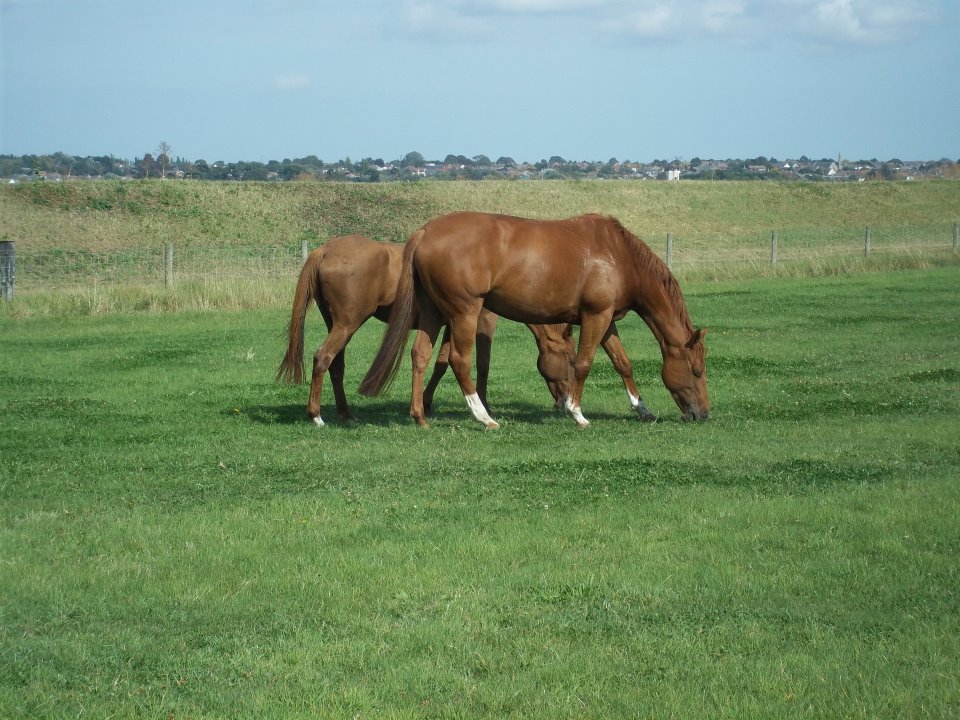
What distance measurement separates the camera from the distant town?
89812 millimetres

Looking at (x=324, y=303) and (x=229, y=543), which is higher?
(x=324, y=303)

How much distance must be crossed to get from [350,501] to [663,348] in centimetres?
463

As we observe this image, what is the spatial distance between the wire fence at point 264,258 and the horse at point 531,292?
14.9 meters

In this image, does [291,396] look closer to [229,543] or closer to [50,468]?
[50,468]

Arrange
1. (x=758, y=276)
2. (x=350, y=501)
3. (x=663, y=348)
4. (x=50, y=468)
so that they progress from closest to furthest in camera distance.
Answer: (x=350, y=501) → (x=50, y=468) → (x=663, y=348) → (x=758, y=276)

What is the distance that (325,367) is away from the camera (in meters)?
11.1

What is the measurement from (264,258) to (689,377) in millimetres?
29354

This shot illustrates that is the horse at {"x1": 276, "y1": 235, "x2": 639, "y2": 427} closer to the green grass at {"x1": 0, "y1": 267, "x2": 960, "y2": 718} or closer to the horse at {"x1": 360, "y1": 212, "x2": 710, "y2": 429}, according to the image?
the horse at {"x1": 360, "y1": 212, "x2": 710, "y2": 429}

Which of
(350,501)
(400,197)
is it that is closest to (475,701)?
(350,501)

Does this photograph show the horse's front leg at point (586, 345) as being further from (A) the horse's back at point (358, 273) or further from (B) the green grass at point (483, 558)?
(A) the horse's back at point (358, 273)

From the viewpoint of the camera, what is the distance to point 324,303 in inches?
452

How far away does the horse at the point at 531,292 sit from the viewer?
34.8 feet

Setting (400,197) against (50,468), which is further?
(400,197)

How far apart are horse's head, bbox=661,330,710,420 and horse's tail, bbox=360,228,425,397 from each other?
2.61 meters
